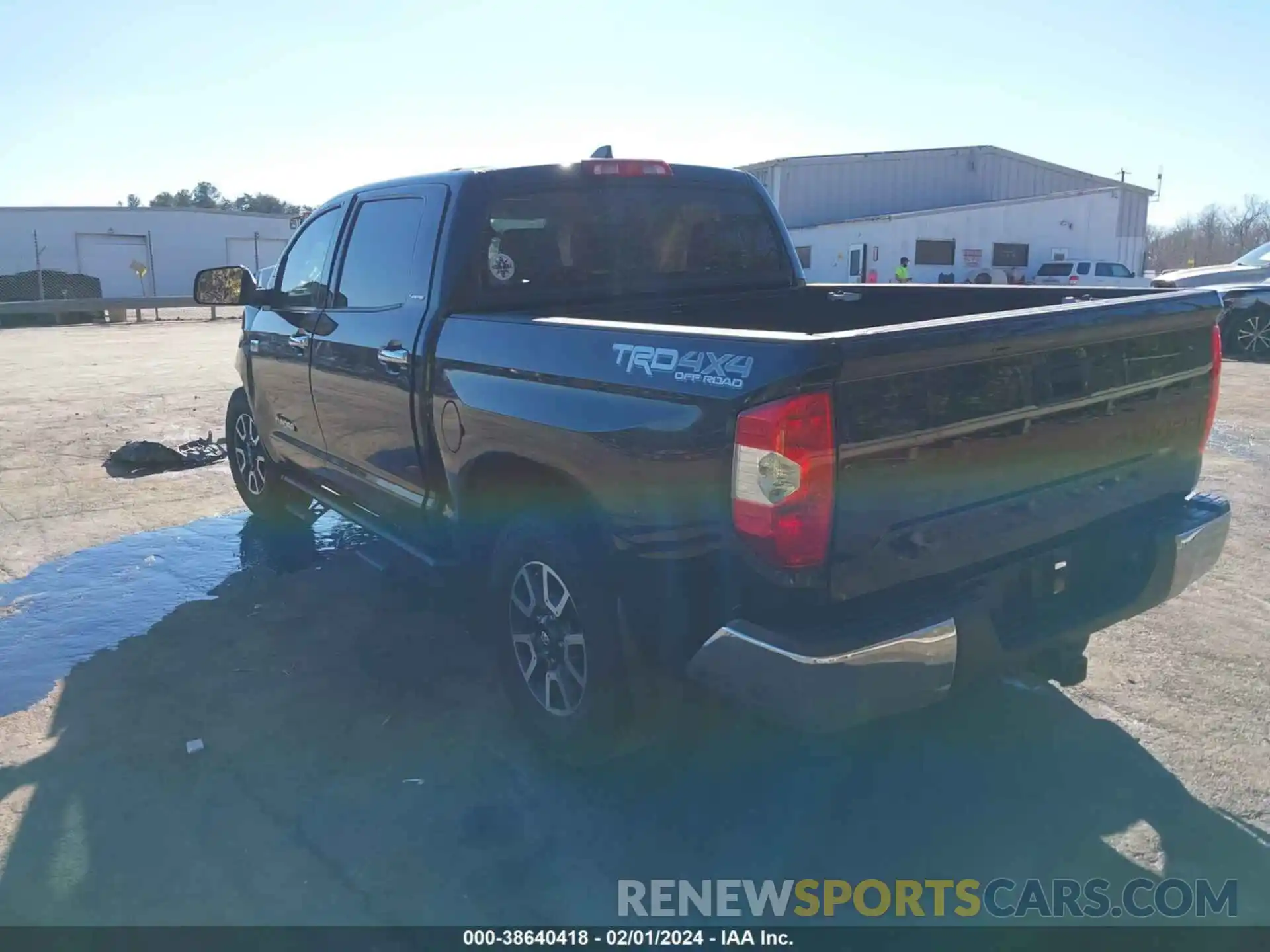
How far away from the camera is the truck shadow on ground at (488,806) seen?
2.89 meters

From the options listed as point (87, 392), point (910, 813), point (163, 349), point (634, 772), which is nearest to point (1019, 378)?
point (910, 813)

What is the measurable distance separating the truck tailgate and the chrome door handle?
211 centimetres

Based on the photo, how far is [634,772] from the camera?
349 cm

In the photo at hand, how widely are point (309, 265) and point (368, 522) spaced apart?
5.20ft

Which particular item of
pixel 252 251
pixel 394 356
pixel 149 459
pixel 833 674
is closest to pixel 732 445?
pixel 833 674

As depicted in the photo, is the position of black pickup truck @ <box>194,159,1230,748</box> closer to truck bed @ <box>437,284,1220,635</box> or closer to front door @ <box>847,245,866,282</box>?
truck bed @ <box>437,284,1220,635</box>

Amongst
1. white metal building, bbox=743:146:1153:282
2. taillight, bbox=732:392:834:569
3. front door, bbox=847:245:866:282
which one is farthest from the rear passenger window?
front door, bbox=847:245:866:282

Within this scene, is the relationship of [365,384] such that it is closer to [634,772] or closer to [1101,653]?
[634,772]

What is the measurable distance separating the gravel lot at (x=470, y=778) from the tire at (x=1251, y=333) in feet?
36.6

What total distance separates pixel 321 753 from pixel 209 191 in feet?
322

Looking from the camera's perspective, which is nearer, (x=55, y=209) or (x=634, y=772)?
(x=634, y=772)

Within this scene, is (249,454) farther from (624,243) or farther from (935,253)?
(935,253)

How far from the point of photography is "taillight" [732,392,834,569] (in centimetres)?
246
